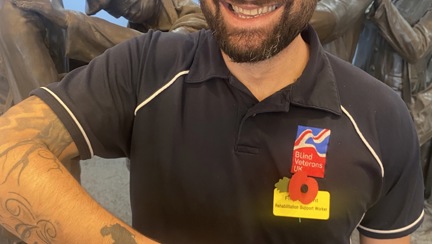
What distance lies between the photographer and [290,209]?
0.75 m

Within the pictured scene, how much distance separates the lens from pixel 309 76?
2.49 feet

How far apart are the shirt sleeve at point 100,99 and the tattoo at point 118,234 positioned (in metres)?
0.16

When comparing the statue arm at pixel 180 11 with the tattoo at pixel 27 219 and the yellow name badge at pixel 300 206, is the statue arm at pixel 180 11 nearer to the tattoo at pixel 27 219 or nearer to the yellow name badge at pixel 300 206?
the yellow name badge at pixel 300 206

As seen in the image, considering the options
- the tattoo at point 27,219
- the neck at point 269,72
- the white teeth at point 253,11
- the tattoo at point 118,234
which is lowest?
the tattoo at point 118,234

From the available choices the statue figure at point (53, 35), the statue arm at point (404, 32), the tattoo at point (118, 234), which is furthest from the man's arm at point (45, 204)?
the statue arm at point (404, 32)

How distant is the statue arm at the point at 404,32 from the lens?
160 cm

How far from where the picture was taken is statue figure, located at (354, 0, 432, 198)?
168cm

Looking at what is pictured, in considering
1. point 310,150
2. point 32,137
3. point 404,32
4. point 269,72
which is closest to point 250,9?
point 269,72

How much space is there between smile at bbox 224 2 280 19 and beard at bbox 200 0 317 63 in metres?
0.01

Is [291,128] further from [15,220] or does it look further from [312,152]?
[15,220]

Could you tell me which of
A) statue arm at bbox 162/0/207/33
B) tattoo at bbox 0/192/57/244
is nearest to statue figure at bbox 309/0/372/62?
statue arm at bbox 162/0/207/33

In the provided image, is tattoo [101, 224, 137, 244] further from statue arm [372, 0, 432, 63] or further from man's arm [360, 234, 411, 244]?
statue arm [372, 0, 432, 63]

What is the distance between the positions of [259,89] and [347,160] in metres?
0.17

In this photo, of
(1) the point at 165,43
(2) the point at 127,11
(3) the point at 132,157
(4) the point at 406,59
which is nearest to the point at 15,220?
(3) the point at 132,157
